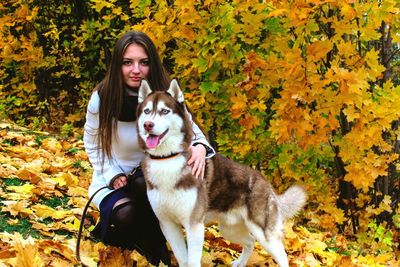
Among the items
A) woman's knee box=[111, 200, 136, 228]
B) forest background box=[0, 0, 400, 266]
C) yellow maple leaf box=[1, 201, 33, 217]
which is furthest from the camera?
forest background box=[0, 0, 400, 266]

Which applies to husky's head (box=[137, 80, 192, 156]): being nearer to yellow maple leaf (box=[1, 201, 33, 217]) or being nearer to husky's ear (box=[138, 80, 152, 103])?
husky's ear (box=[138, 80, 152, 103])

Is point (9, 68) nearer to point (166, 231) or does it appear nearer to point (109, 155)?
point (109, 155)

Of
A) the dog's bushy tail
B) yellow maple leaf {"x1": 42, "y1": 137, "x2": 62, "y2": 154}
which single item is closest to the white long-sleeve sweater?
the dog's bushy tail

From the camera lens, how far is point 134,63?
3.35 meters

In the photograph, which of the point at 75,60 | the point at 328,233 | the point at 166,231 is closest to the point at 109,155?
the point at 166,231

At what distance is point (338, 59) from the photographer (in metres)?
4.46

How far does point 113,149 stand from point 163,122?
74 cm

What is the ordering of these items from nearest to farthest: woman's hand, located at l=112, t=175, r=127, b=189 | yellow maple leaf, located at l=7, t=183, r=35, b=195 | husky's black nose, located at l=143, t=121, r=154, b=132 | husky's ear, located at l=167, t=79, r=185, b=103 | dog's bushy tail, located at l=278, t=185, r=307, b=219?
husky's black nose, located at l=143, t=121, r=154, b=132
husky's ear, located at l=167, t=79, r=185, b=103
woman's hand, located at l=112, t=175, r=127, b=189
dog's bushy tail, located at l=278, t=185, r=307, b=219
yellow maple leaf, located at l=7, t=183, r=35, b=195

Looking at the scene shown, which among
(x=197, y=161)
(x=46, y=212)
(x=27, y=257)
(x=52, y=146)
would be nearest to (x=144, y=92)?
(x=197, y=161)

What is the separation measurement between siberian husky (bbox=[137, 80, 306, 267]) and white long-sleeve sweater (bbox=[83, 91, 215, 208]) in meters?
0.34

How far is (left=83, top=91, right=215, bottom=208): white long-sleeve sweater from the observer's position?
11.3ft

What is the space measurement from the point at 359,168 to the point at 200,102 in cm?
170

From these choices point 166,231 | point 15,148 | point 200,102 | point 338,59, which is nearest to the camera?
point 166,231

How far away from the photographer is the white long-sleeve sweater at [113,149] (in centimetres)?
346
